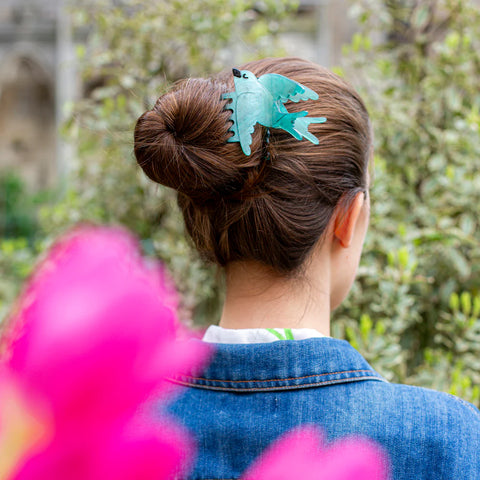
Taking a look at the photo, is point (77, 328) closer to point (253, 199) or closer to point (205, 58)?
point (253, 199)

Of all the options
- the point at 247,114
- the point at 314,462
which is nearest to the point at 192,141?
the point at 247,114

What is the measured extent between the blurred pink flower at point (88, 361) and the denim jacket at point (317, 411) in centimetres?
67

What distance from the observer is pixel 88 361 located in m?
0.12

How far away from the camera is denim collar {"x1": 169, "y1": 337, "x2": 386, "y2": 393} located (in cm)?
84

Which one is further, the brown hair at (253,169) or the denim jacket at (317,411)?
the brown hair at (253,169)

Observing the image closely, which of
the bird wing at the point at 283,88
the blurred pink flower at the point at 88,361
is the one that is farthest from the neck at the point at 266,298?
the blurred pink flower at the point at 88,361

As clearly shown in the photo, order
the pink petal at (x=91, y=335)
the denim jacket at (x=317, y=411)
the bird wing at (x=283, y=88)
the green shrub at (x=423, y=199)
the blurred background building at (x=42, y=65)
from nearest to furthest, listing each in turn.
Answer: the pink petal at (x=91, y=335), the denim jacket at (x=317, y=411), the bird wing at (x=283, y=88), the green shrub at (x=423, y=199), the blurred background building at (x=42, y=65)

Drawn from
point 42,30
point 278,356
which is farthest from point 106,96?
point 42,30

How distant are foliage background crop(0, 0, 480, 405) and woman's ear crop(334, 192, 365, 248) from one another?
64cm

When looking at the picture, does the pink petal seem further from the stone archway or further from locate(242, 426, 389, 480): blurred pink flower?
the stone archway

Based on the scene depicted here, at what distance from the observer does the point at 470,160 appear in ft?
6.44

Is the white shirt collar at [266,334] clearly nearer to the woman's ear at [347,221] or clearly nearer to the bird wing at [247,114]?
the woman's ear at [347,221]

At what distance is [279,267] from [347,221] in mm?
169

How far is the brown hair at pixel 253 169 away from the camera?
0.88 metres
